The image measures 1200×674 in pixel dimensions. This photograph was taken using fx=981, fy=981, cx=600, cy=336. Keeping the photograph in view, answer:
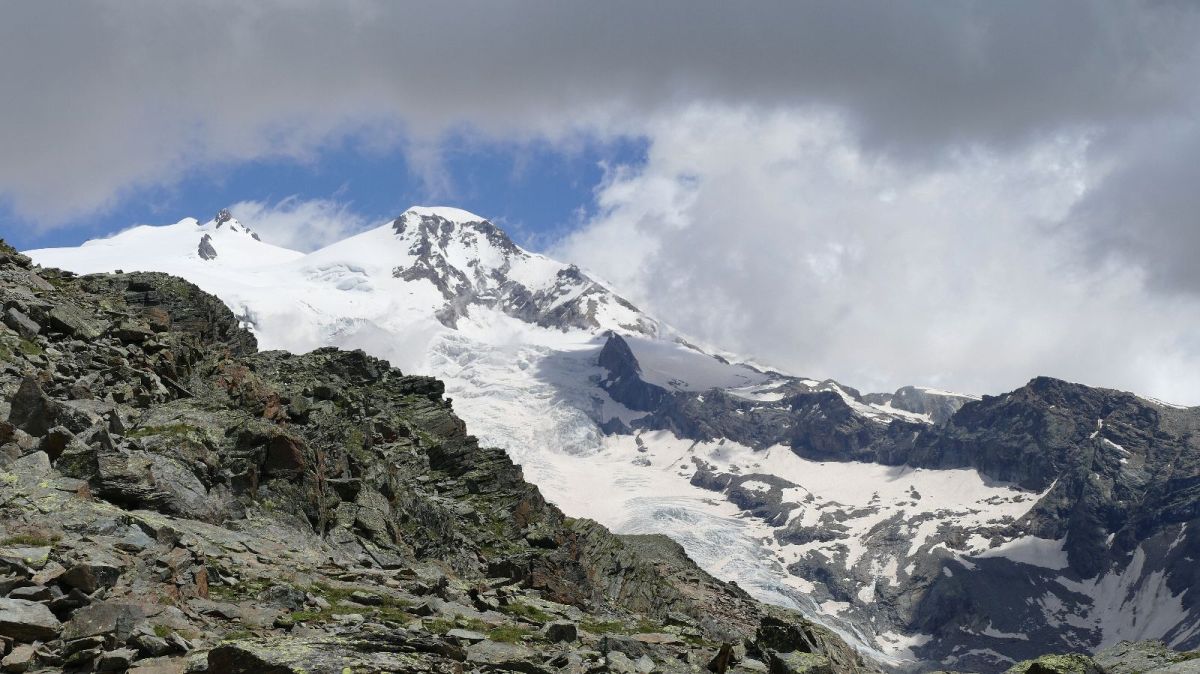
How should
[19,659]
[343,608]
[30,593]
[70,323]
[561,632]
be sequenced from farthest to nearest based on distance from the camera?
[70,323] < [561,632] < [343,608] < [30,593] < [19,659]

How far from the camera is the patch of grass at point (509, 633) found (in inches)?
1174

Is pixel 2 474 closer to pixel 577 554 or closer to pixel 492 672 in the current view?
pixel 492 672

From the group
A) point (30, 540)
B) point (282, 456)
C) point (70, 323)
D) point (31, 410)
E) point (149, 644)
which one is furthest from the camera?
point (70, 323)

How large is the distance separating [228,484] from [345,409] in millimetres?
30566

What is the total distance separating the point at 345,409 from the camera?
71.4 metres

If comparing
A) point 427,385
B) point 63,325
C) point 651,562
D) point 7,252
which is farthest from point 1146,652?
point 427,385

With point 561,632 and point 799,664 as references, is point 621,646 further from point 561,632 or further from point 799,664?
point 799,664

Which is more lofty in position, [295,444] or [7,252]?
[7,252]

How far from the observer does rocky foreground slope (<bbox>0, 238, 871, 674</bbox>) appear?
21.8 meters

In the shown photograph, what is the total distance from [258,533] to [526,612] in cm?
1113

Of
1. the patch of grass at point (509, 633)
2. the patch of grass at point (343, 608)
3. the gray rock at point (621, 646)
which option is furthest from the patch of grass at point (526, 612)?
the gray rock at point (621, 646)

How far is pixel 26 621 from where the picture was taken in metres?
20.2

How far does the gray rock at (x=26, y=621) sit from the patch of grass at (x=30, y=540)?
396 centimetres

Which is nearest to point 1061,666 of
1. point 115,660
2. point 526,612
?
point 115,660
